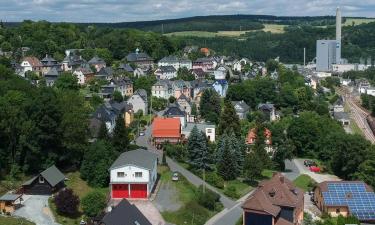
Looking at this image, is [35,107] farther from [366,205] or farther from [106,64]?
[106,64]

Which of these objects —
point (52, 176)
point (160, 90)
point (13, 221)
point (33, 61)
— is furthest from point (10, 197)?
point (33, 61)

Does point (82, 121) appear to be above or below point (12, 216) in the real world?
above

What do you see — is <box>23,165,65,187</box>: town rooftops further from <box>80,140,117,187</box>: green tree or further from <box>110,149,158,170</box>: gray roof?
<box>110,149,158,170</box>: gray roof

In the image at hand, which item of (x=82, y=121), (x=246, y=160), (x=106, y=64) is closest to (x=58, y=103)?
(x=82, y=121)

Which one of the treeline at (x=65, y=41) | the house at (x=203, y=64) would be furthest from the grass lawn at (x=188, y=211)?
the house at (x=203, y=64)

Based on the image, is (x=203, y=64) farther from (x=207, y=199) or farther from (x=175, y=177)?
(x=207, y=199)
